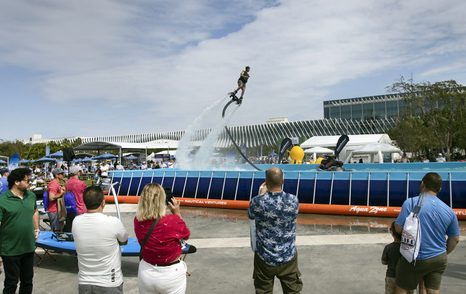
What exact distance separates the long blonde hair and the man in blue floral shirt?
988mm

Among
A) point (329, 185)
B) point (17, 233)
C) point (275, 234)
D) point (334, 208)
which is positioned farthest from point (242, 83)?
point (275, 234)

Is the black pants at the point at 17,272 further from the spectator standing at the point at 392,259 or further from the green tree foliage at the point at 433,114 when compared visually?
the green tree foliage at the point at 433,114

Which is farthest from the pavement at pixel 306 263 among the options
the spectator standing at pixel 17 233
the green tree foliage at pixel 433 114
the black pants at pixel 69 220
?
the green tree foliage at pixel 433 114

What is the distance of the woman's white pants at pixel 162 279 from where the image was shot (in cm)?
357

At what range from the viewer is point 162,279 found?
3570 millimetres

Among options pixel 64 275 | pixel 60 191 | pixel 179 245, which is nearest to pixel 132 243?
pixel 64 275

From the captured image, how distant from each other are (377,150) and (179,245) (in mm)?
32197

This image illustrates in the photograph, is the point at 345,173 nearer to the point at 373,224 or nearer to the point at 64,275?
the point at 373,224

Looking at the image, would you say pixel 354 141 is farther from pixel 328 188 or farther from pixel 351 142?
pixel 328 188

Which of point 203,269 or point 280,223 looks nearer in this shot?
point 280,223

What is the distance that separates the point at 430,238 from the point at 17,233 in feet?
15.3

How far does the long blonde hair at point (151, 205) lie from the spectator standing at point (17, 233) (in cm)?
230

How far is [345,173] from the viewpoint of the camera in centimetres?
1402

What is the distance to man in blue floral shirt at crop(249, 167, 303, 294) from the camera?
4.10 metres
